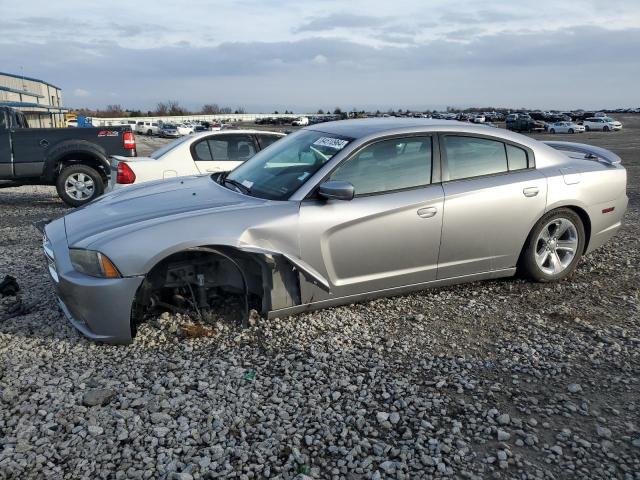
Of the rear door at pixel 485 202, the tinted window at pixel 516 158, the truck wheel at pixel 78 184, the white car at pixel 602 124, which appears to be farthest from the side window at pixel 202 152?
the white car at pixel 602 124

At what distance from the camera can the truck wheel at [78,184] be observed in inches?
386

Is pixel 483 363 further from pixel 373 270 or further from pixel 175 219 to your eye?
pixel 175 219

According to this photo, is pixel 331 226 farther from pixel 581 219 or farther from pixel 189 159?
pixel 189 159

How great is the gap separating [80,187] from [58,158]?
24.6 inches

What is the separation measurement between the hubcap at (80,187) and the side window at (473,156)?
7.50m

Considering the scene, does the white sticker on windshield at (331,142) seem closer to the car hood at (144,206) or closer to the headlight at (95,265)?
the car hood at (144,206)

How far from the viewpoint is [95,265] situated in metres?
3.69

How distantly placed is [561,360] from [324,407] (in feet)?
5.72

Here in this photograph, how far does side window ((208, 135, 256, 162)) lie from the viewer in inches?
309

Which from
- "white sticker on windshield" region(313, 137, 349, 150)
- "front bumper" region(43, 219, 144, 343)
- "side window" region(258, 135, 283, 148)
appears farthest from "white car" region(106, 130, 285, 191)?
"front bumper" region(43, 219, 144, 343)

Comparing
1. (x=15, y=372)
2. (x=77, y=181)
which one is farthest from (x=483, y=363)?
(x=77, y=181)

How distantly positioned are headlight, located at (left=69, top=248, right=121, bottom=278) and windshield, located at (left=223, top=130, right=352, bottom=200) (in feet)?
4.17

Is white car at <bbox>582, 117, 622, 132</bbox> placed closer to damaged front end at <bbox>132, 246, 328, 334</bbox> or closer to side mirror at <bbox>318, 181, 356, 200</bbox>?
side mirror at <bbox>318, 181, 356, 200</bbox>

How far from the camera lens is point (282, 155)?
16.0 ft
